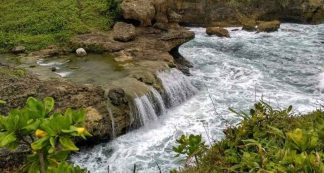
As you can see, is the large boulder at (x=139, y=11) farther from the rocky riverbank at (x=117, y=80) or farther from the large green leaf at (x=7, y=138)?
the large green leaf at (x=7, y=138)

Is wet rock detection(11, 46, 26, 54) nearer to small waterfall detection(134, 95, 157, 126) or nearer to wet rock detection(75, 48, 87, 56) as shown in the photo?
wet rock detection(75, 48, 87, 56)

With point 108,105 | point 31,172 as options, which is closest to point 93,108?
point 108,105

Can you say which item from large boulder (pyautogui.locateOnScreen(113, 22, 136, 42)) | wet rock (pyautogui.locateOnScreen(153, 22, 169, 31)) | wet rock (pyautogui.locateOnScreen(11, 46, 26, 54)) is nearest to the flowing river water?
wet rock (pyautogui.locateOnScreen(153, 22, 169, 31))

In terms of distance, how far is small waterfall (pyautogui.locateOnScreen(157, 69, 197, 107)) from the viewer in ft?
33.6

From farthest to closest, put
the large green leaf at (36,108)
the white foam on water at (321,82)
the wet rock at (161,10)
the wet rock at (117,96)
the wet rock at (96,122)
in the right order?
the wet rock at (161,10)
the white foam on water at (321,82)
the wet rock at (117,96)
the wet rock at (96,122)
the large green leaf at (36,108)

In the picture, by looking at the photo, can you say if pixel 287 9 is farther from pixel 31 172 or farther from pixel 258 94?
pixel 31 172

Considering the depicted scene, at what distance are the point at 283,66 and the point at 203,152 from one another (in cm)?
1085

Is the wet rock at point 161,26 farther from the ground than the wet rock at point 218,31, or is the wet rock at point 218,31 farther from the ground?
the wet rock at point 161,26

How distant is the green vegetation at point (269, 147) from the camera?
2.12 m

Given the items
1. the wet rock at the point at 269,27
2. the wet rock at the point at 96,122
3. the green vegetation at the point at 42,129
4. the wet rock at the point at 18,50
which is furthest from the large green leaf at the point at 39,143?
the wet rock at the point at 269,27

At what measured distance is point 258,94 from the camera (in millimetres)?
10828

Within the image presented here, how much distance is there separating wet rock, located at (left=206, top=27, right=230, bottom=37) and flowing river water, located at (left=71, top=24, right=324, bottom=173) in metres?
0.23

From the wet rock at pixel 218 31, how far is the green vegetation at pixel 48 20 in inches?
167

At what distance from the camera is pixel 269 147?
101 inches
